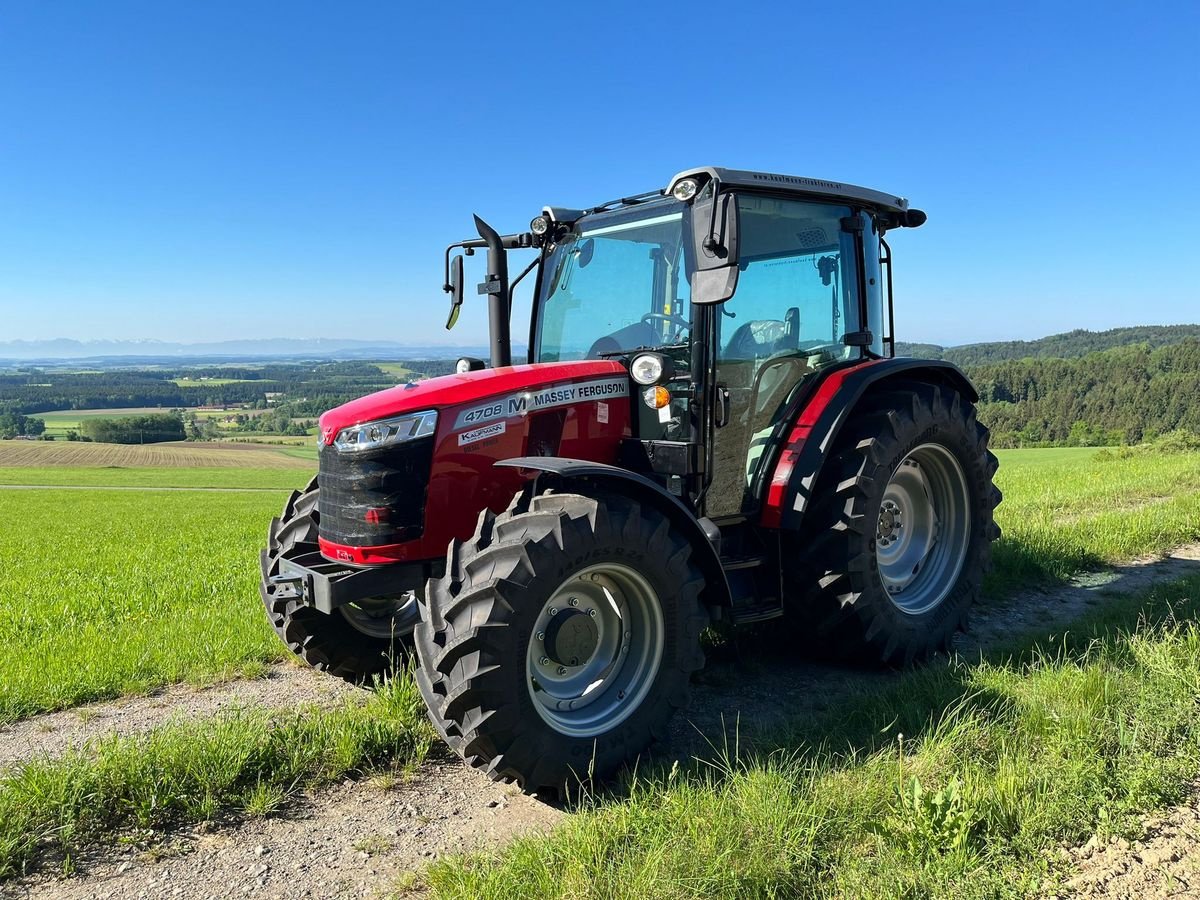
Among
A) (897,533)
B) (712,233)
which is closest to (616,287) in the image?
(712,233)

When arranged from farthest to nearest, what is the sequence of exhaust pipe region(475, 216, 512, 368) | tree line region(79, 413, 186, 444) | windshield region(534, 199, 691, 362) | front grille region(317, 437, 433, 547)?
1. tree line region(79, 413, 186, 444)
2. exhaust pipe region(475, 216, 512, 368)
3. windshield region(534, 199, 691, 362)
4. front grille region(317, 437, 433, 547)

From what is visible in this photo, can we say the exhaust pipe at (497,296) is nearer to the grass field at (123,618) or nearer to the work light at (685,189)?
the work light at (685,189)

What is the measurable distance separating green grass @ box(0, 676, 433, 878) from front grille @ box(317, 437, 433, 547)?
79 cm

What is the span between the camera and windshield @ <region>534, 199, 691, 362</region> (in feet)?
13.6

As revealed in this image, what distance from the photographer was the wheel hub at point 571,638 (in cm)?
333

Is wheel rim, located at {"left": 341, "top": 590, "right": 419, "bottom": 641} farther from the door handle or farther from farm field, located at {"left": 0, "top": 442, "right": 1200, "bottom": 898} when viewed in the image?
the door handle

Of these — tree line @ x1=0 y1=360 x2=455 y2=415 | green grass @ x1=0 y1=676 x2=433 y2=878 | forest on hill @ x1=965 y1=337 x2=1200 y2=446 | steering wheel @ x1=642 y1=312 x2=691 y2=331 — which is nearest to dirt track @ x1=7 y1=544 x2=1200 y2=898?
green grass @ x1=0 y1=676 x2=433 y2=878

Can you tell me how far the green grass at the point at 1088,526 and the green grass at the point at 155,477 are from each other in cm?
3649

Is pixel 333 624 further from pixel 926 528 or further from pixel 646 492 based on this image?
pixel 926 528

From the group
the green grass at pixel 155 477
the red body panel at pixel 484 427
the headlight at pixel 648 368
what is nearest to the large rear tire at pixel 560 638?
the red body panel at pixel 484 427

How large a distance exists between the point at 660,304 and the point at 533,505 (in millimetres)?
1409

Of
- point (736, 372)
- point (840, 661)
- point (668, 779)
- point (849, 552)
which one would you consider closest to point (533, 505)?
point (668, 779)

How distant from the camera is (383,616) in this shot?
14.3ft

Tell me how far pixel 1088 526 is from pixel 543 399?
595cm
